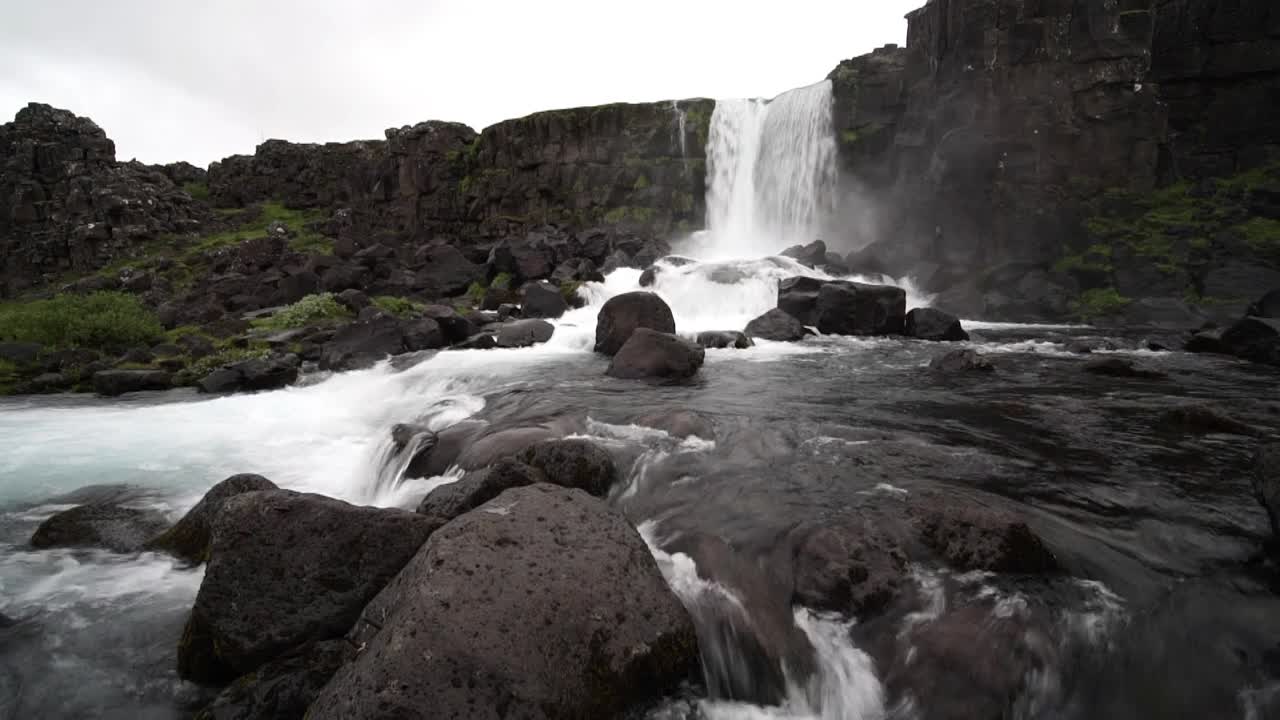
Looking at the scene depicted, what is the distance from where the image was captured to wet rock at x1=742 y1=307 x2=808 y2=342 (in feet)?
53.5

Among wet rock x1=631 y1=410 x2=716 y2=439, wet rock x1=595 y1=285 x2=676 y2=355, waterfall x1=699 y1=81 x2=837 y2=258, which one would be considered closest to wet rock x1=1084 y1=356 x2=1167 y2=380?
wet rock x1=595 y1=285 x2=676 y2=355

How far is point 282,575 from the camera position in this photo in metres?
4.14

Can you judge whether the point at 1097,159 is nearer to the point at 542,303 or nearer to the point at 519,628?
the point at 542,303

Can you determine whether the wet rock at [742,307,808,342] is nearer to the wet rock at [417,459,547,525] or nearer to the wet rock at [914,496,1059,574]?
the wet rock at [914,496,1059,574]

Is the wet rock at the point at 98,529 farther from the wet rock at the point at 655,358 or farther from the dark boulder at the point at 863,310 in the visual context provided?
the dark boulder at the point at 863,310

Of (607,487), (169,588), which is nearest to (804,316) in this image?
(607,487)

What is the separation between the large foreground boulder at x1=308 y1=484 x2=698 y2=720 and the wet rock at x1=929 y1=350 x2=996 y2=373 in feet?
33.0

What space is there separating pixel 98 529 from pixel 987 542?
8.11 meters

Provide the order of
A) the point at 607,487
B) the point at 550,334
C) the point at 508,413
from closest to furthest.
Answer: the point at 607,487 < the point at 508,413 < the point at 550,334

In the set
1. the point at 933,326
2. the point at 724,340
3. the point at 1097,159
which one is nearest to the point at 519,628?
the point at 724,340

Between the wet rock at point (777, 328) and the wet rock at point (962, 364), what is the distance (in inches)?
173

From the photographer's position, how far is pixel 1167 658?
372 cm

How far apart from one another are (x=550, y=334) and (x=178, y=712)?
13788 mm

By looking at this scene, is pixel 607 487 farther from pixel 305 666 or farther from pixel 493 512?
pixel 305 666
